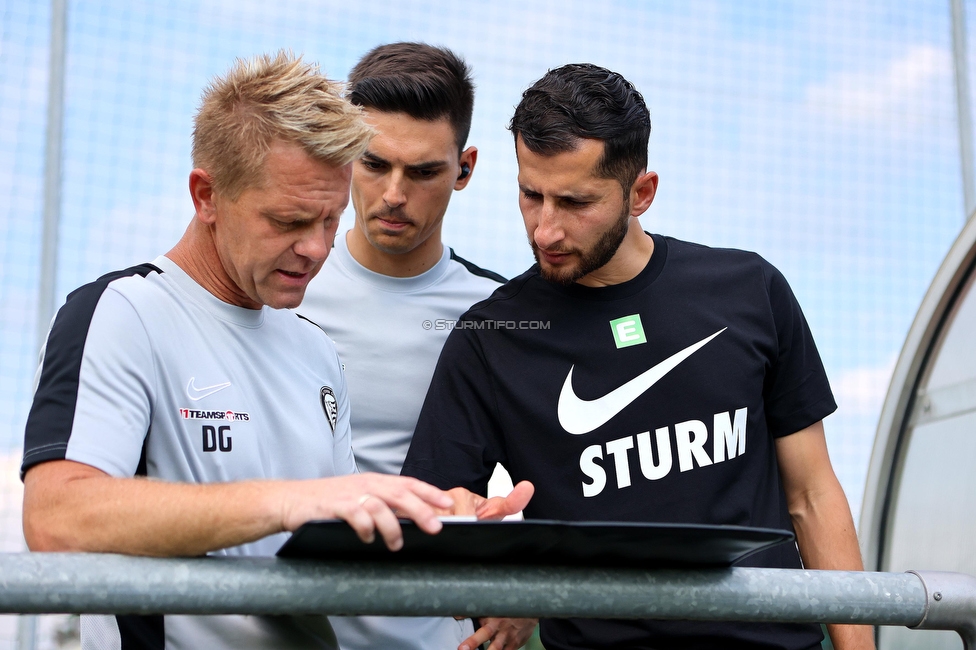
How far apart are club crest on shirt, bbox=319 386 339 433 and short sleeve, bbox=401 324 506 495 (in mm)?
167

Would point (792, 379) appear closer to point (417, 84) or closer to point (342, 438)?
point (342, 438)

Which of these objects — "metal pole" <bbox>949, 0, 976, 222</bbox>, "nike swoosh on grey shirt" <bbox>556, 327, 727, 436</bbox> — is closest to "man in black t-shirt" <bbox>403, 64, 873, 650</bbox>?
"nike swoosh on grey shirt" <bbox>556, 327, 727, 436</bbox>

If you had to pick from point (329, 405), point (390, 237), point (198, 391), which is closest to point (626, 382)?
point (329, 405)

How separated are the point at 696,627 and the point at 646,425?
37cm

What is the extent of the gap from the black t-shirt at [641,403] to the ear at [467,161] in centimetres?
57

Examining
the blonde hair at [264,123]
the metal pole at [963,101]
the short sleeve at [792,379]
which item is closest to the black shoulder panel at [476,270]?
the short sleeve at [792,379]

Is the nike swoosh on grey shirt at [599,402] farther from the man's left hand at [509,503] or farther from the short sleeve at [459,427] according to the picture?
the man's left hand at [509,503]

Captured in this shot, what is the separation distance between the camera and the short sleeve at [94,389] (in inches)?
47.3

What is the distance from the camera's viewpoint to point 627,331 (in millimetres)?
1926

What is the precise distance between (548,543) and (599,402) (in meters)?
0.86

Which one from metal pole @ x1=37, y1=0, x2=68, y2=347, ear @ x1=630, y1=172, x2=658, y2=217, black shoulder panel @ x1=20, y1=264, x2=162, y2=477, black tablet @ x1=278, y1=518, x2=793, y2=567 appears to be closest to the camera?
black tablet @ x1=278, y1=518, x2=793, y2=567

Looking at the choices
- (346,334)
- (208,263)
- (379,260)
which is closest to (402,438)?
(346,334)

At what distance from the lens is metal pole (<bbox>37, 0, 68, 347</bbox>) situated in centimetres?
341

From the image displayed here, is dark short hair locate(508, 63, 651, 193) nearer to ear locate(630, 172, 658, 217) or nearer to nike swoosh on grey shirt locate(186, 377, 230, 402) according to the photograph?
ear locate(630, 172, 658, 217)
